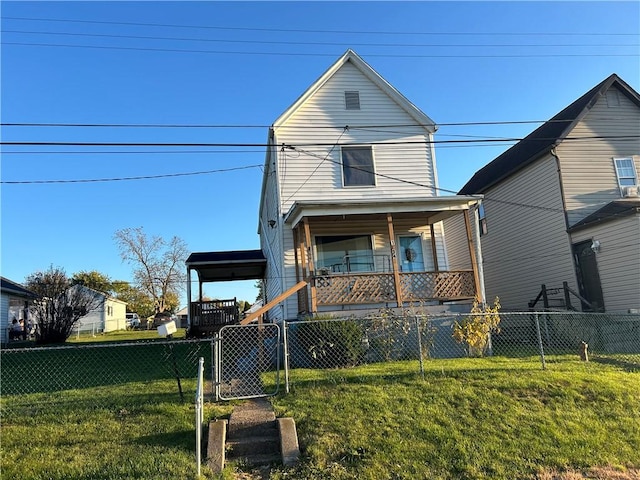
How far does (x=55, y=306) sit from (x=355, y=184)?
14.7 metres

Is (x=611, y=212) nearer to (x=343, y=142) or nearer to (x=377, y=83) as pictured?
(x=377, y=83)

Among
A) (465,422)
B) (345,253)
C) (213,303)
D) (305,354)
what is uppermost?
(345,253)

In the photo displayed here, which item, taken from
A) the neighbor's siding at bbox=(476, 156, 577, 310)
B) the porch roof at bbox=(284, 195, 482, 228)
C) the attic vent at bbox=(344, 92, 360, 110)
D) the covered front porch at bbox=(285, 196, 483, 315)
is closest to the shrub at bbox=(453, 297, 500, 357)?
the covered front porch at bbox=(285, 196, 483, 315)

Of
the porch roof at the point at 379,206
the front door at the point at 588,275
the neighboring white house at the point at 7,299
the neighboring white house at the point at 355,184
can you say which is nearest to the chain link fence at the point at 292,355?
the front door at the point at 588,275

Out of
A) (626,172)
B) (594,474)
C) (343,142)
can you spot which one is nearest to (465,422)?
(594,474)

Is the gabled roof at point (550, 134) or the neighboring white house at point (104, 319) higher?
the gabled roof at point (550, 134)

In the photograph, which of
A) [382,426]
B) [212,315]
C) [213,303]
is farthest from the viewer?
[213,303]

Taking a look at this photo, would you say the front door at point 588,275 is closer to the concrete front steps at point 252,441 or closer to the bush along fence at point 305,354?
the bush along fence at point 305,354

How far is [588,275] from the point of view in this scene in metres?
15.0

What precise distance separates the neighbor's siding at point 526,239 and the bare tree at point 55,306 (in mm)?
18685

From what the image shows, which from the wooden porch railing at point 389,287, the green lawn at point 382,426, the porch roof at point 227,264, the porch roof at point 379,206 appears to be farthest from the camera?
the porch roof at point 227,264

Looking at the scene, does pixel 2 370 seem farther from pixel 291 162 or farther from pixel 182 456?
pixel 291 162

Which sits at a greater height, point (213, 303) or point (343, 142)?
point (343, 142)

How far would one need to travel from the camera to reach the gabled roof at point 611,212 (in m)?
13.6
